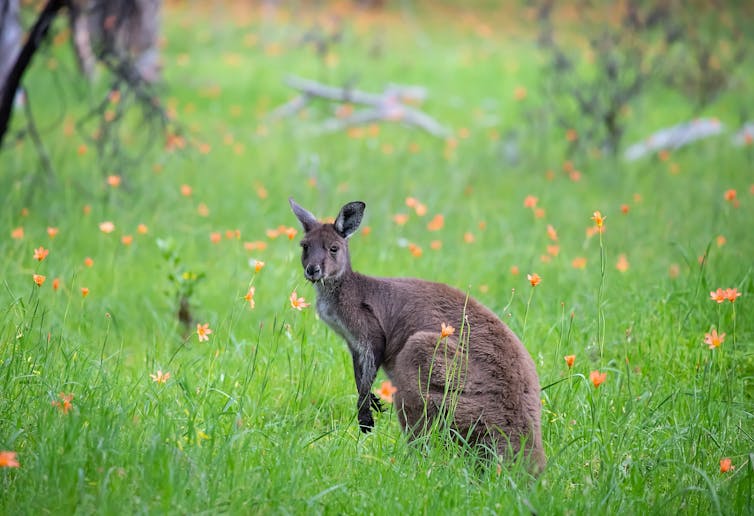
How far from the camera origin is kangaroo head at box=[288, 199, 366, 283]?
15.9ft

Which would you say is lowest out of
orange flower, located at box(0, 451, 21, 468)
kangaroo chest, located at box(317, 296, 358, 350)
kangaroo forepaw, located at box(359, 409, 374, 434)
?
kangaroo forepaw, located at box(359, 409, 374, 434)

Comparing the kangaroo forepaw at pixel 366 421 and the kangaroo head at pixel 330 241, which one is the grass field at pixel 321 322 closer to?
the kangaroo forepaw at pixel 366 421

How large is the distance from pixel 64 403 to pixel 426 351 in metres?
1.74

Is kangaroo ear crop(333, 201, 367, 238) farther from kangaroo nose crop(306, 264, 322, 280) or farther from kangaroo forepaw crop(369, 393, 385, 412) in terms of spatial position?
kangaroo forepaw crop(369, 393, 385, 412)

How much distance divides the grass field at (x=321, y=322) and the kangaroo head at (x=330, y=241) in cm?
18

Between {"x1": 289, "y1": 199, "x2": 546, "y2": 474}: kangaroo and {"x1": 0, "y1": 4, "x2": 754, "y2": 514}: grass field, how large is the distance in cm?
17

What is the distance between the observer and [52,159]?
9805 mm

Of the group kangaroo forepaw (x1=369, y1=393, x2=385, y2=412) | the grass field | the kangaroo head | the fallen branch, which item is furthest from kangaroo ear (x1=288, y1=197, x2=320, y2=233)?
the fallen branch

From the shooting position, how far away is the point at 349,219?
501 cm

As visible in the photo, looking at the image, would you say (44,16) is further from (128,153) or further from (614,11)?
(614,11)

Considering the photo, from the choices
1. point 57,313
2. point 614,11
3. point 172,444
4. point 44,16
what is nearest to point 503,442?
point 172,444

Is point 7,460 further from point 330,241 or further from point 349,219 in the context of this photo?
point 349,219

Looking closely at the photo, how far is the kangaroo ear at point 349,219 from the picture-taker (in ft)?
16.1

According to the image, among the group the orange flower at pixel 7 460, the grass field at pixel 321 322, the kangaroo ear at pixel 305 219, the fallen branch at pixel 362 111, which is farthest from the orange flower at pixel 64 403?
the fallen branch at pixel 362 111
